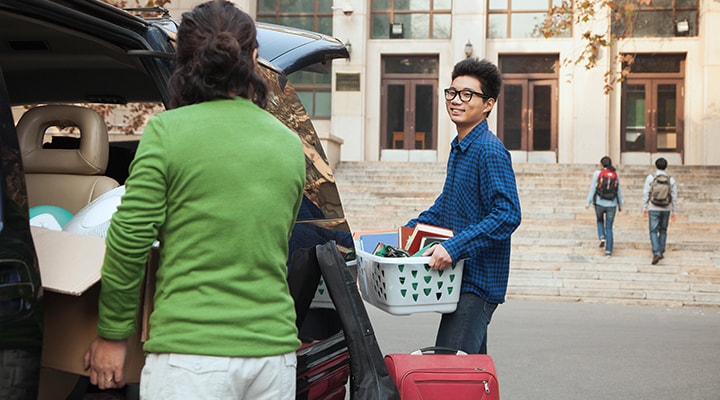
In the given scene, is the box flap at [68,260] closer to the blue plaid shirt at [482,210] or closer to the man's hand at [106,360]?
the man's hand at [106,360]

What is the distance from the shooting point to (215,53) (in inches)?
88.0

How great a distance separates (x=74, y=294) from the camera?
2.21 m

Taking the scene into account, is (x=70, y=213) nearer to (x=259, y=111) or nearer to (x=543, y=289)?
(x=259, y=111)

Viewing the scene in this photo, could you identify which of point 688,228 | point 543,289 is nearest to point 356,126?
point 688,228

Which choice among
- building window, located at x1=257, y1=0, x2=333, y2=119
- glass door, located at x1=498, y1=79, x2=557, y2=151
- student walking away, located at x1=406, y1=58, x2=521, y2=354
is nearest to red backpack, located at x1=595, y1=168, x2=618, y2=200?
student walking away, located at x1=406, y1=58, x2=521, y2=354

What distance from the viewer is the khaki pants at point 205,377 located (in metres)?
2.14

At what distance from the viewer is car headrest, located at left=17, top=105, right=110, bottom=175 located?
3908mm

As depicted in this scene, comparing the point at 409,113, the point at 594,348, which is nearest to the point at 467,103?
the point at 594,348

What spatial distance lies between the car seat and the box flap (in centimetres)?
152

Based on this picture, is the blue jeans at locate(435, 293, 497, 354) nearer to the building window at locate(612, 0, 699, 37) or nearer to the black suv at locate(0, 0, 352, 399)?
the black suv at locate(0, 0, 352, 399)

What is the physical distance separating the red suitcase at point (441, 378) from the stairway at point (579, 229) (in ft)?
32.5

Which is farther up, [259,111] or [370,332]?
[259,111]

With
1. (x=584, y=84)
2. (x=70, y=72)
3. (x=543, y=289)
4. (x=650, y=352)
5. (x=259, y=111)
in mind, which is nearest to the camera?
(x=259, y=111)

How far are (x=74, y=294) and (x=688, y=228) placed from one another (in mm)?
17006
